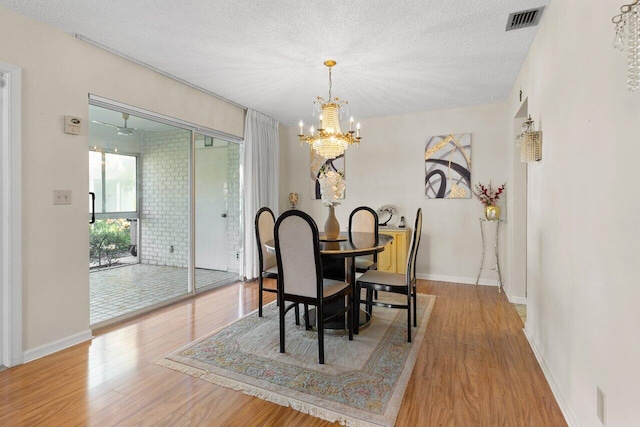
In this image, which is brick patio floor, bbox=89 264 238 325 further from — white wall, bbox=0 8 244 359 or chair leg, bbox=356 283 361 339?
chair leg, bbox=356 283 361 339

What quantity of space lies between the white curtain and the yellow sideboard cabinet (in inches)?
74.4

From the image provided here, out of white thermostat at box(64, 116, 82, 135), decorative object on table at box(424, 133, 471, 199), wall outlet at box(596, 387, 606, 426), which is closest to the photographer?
wall outlet at box(596, 387, 606, 426)

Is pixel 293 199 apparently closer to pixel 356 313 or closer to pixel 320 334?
pixel 356 313

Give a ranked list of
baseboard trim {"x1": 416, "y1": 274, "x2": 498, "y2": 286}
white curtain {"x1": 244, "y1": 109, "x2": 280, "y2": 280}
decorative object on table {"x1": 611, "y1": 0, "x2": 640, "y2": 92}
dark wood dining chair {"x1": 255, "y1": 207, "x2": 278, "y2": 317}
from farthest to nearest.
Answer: white curtain {"x1": 244, "y1": 109, "x2": 280, "y2": 280} → baseboard trim {"x1": 416, "y1": 274, "x2": 498, "y2": 286} → dark wood dining chair {"x1": 255, "y1": 207, "x2": 278, "y2": 317} → decorative object on table {"x1": 611, "y1": 0, "x2": 640, "y2": 92}

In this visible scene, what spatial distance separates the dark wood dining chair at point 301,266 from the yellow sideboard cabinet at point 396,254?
2327 millimetres

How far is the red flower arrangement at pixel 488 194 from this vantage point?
4.48 meters

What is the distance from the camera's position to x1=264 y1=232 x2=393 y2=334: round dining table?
2.53m

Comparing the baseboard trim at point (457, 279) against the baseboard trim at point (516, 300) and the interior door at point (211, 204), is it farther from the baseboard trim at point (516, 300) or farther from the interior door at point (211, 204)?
the interior door at point (211, 204)

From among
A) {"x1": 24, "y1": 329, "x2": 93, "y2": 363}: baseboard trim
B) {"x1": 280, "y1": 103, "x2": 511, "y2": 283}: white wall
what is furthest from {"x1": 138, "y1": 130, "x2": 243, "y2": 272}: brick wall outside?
{"x1": 280, "y1": 103, "x2": 511, "y2": 283}: white wall

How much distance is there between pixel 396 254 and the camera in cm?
468

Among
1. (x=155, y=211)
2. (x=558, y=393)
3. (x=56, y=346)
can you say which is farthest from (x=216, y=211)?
(x=558, y=393)

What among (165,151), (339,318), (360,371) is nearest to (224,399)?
(360,371)

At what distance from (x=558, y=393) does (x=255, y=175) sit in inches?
164

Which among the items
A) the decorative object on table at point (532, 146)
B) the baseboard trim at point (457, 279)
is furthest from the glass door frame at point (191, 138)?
the decorative object on table at point (532, 146)
